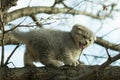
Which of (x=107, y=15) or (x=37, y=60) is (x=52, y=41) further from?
(x=107, y=15)

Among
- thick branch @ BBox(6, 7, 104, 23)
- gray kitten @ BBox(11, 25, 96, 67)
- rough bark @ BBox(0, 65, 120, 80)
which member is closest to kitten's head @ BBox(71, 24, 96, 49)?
gray kitten @ BBox(11, 25, 96, 67)

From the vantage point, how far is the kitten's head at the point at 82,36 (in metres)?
4.73

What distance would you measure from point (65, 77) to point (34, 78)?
1.25ft

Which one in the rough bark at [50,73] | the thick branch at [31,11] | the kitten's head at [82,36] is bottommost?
the rough bark at [50,73]

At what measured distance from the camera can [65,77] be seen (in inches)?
129

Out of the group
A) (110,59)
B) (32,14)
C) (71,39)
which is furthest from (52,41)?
(32,14)

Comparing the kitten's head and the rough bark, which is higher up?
the kitten's head

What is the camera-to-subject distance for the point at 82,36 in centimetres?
482

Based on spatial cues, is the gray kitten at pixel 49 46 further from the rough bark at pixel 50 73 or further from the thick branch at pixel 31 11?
the thick branch at pixel 31 11

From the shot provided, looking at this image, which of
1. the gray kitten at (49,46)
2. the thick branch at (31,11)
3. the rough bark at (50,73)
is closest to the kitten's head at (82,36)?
the gray kitten at (49,46)

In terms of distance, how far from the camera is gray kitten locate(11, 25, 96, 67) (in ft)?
13.8

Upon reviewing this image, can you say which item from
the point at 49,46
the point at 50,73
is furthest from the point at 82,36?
the point at 50,73

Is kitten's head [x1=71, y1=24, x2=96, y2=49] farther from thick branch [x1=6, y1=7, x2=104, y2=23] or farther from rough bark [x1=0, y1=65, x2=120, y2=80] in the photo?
thick branch [x1=6, y1=7, x2=104, y2=23]

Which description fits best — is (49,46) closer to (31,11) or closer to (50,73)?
(50,73)
